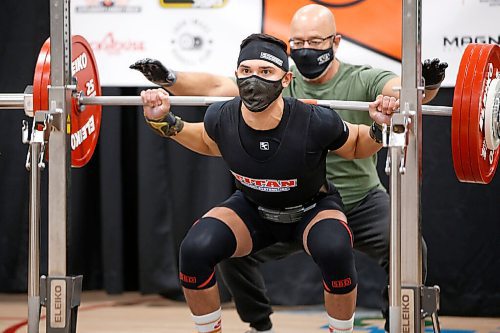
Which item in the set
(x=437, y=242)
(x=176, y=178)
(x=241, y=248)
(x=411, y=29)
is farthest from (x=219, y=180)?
(x=411, y=29)

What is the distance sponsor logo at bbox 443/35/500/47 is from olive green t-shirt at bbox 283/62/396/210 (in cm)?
83

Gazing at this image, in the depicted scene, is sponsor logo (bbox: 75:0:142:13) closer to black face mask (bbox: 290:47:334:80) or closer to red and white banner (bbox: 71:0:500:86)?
red and white banner (bbox: 71:0:500:86)

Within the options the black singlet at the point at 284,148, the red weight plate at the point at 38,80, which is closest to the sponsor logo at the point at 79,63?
the red weight plate at the point at 38,80

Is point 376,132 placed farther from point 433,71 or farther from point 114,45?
point 114,45

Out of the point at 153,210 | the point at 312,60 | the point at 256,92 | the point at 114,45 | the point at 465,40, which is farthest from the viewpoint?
the point at 153,210

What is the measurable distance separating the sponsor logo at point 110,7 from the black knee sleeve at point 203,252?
6.80ft

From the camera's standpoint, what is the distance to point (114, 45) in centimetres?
541

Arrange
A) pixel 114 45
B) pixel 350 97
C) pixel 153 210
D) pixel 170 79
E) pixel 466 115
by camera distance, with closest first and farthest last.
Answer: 1. pixel 466 115
2. pixel 170 79
3. pixel 350 97
4. pixel 114 45
5. pixel 153 210

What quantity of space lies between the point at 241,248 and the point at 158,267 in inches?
81.1

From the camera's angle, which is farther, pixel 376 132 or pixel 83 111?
pixel 83 111

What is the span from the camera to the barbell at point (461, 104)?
3.55 metres

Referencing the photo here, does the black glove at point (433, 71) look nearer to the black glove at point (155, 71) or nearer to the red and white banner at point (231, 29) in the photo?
the black glove at point (155, 71)

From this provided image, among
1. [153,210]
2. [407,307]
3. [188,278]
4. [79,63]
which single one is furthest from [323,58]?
[153,210]

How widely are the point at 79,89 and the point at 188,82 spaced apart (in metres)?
0.55
